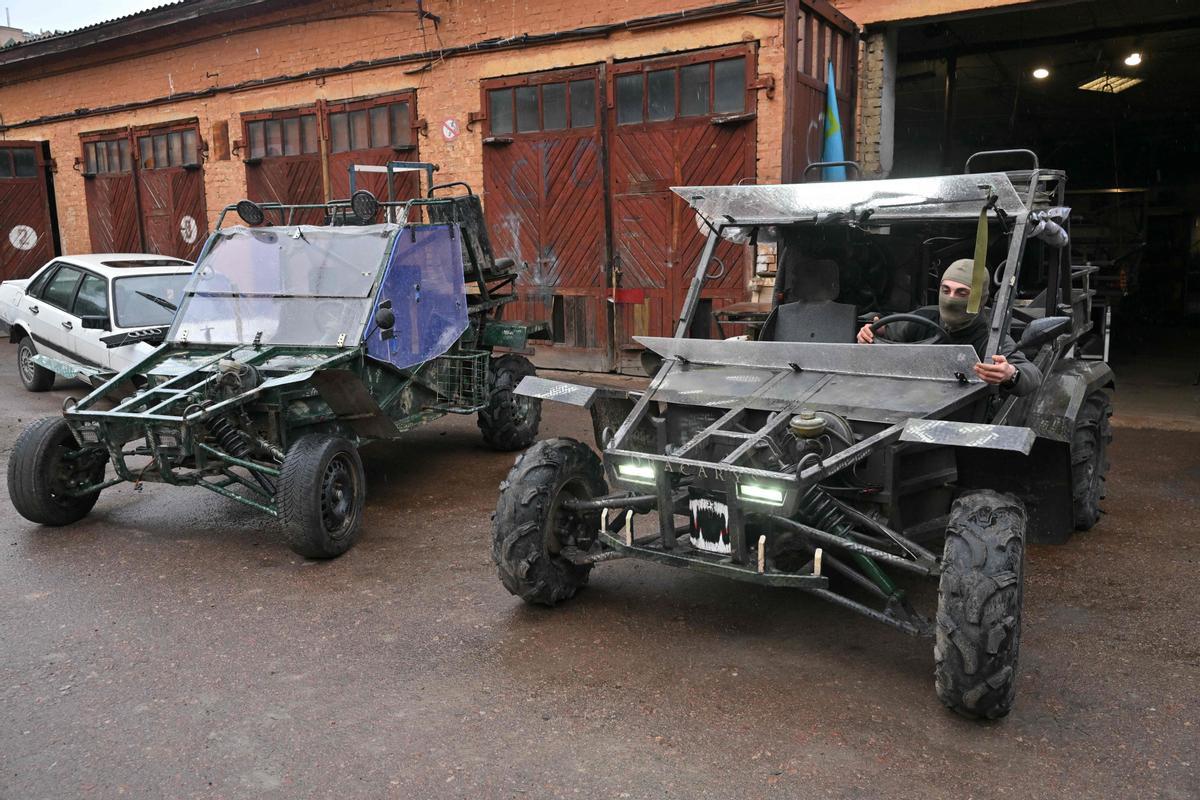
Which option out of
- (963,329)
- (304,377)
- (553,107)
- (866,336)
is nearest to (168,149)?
(553,107)

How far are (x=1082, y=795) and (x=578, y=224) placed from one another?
9.07 meters

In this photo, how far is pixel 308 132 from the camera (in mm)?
13836

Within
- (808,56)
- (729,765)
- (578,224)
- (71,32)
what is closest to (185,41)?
(71,32)

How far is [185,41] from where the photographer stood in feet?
50.1

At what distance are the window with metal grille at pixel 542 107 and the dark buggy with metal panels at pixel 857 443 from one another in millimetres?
6188

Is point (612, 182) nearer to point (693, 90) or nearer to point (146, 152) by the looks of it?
point (693, 90)

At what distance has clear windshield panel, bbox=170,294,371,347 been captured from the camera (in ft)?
20.9

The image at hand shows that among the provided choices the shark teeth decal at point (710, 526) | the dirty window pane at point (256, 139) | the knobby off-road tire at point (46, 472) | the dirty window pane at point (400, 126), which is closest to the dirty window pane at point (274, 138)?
the dirty window pane at point (256, 139)

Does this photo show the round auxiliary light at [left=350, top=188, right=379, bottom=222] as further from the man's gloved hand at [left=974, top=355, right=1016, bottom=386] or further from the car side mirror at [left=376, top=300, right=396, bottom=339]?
the man's gloved hand at [left=974, top=355, right=1016, bottom=386]

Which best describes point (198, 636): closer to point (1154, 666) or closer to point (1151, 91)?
point (1154, 666)

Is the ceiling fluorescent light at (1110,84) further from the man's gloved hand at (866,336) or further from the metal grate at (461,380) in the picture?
the man's gloved hand at (866,336)

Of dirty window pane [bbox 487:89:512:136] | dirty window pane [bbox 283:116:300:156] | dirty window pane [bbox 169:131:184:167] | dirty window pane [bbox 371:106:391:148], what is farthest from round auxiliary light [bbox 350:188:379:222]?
dirty window pane [bbox 169:131:184:167]

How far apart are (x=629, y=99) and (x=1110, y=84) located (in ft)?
32.2

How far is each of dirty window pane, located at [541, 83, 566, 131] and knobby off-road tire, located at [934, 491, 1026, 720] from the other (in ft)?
28.9
